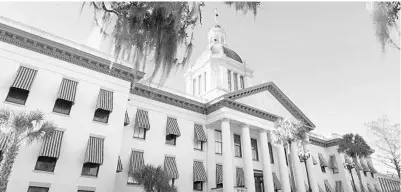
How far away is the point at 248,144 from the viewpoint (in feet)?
83.5

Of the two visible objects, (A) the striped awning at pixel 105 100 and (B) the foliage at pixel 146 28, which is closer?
(B) the foliage at pixel 146 28

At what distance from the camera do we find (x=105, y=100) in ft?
61.9

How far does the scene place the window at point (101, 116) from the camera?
18.5m

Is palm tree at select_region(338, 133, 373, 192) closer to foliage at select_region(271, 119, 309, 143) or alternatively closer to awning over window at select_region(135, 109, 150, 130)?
foliage at select_region(271, 119, 309, 143)

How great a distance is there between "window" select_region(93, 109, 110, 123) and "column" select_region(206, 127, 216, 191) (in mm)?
10370

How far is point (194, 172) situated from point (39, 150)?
12.3 metres

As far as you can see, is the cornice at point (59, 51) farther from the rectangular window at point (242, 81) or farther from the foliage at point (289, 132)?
the rectangular window at point (242, 81)

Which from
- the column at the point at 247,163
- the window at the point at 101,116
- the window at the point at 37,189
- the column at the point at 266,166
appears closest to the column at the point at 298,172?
the column at the point at 266,166

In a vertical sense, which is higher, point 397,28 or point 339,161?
point 339,161

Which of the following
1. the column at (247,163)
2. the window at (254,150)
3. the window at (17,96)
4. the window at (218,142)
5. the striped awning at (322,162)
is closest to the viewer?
the window at (17,96)

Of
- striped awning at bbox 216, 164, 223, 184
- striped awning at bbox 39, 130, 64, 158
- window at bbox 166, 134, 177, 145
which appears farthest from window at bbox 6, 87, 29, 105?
striped awning at bbox 216, 164, 223, 184

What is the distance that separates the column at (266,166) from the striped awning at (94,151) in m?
15.9

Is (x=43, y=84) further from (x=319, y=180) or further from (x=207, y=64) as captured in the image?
(x=319, y=180)

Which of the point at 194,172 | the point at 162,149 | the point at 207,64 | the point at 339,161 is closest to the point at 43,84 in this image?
the point at 162,149
